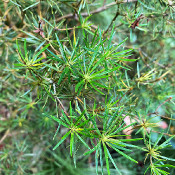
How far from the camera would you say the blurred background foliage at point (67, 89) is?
1.85 ft

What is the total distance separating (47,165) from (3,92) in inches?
20.9

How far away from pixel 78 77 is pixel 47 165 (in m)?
0.89

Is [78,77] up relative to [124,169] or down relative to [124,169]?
up

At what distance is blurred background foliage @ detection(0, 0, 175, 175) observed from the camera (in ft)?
1.85

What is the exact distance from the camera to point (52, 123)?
0.81m

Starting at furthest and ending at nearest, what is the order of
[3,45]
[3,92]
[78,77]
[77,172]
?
[77,172]
[3,92]
[3,45]
[78,77]

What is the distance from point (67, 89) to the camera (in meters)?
0.49

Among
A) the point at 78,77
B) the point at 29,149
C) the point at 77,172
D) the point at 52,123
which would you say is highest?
the point at 78,77

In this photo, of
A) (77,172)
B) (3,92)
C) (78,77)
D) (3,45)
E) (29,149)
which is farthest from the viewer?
(77,172)

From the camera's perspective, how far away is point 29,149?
1.01 meters

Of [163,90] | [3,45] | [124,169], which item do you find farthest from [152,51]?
[3,45]

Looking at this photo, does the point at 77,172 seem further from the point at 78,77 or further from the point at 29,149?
the point at 78,77

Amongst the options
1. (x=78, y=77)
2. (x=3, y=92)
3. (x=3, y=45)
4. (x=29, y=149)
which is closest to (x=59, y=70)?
(x=78, y=77)

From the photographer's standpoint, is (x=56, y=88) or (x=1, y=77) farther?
(x=1, y=77)
